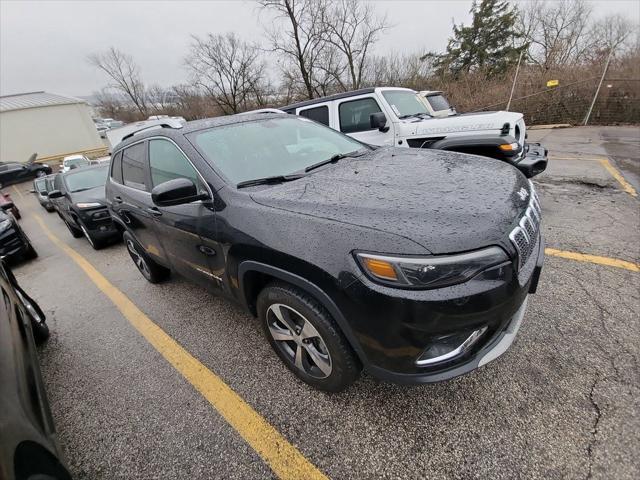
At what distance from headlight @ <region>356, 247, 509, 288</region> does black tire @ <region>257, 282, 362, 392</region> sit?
48 cm

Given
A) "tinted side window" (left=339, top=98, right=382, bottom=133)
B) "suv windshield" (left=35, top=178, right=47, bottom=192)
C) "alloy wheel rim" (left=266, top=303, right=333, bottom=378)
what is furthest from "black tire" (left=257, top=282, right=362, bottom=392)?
"suv windshield" (left=35, top=178, right=47, bottom=192)

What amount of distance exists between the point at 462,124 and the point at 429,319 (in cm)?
393

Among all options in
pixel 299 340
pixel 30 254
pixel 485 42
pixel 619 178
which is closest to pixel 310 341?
pixel 299 340

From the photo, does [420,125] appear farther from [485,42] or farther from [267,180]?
[485,42]

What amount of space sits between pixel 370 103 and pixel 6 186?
26469 millimetres

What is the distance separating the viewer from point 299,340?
1972 mm

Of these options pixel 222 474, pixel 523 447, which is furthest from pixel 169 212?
pixel 523 447

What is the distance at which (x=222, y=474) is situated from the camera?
5.60ft

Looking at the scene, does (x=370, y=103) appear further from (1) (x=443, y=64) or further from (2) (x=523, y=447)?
(1) (x=443, y=64)

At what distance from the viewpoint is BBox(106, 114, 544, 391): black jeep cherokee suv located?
1.42 m

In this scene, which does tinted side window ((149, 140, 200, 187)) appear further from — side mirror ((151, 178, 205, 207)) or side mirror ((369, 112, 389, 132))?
side mirror ((369, 112, 389, 132))

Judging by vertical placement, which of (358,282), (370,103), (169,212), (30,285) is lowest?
(30,285)

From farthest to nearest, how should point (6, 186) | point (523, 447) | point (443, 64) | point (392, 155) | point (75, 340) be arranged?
point (443, 64)
point (6, 186)
point (75, 340)
point (392, 155)
point (523, 447)

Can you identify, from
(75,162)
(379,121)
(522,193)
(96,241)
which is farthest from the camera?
(75,162)
